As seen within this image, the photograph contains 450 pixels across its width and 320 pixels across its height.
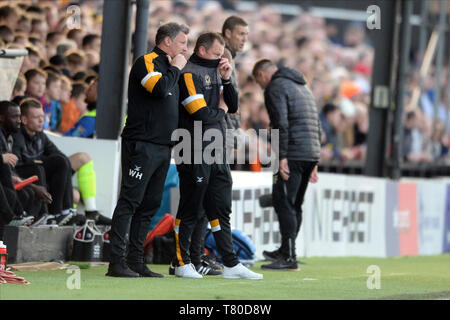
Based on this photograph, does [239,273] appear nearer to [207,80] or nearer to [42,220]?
[207,80]

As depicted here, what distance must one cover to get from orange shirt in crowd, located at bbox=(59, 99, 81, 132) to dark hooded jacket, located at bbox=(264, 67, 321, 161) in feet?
11.7

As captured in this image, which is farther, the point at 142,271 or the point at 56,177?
the point at 56,177

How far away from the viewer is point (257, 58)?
76.0ft

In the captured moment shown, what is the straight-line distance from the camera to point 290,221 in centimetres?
1181

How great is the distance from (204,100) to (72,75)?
→ 6.03 meters

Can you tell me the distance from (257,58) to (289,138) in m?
11.6

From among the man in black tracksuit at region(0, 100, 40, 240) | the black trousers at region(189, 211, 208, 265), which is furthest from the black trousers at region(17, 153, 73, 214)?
the black trousers at region(189, 211, 208, 265)

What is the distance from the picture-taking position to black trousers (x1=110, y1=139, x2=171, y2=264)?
31.0 ft

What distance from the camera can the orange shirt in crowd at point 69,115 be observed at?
1428cm

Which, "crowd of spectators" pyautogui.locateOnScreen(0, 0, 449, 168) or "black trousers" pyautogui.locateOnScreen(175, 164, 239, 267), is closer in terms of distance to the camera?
"black trousers" pyautogui.locateOnScreen(175, 164, 239, 267)

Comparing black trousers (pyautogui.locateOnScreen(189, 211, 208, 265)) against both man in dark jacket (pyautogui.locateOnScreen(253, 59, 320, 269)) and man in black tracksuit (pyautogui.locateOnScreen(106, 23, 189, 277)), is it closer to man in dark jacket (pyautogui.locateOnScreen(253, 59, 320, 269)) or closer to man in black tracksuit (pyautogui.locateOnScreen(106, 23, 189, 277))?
man in black tracksuit (pyautogui.locateOnScreen(106, 23, 189, 277))

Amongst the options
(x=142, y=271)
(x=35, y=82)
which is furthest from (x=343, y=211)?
(x=142, y=271)

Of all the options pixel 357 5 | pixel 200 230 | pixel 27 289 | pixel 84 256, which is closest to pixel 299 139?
pixel 200 230

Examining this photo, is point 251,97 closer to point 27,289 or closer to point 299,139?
point 299,139
